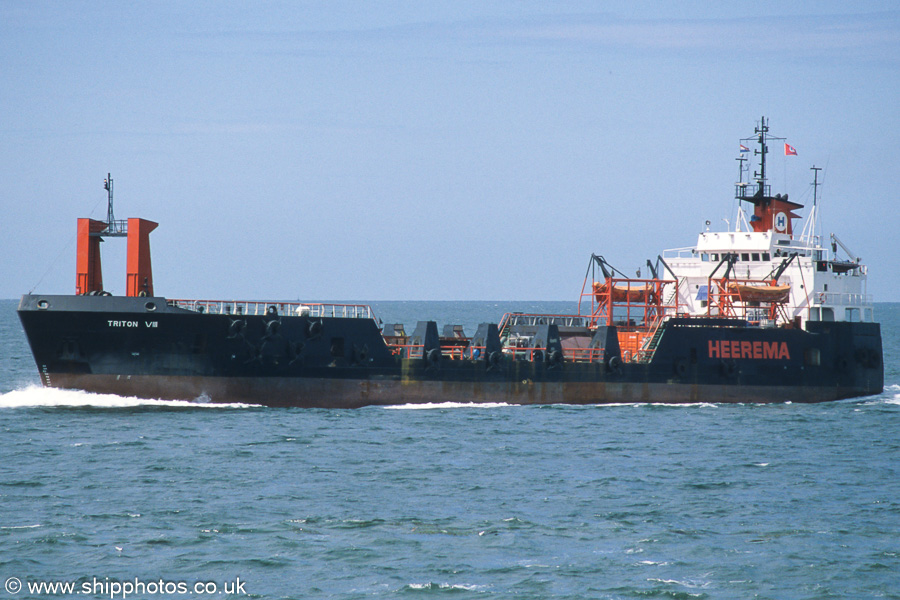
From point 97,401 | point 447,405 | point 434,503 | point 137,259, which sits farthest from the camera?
point 447,405

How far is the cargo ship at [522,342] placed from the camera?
1177 inches

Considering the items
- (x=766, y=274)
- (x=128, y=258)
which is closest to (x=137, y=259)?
(x=128, y=258)

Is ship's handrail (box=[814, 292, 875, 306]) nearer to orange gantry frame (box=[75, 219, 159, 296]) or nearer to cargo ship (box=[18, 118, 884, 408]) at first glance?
cargo ship (box=[18, 118, 884, 408])

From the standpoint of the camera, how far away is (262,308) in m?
31.5

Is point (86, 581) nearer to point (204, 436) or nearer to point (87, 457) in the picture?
point (87, 457)

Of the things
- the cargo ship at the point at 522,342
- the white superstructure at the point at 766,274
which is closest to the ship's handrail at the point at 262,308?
the cargo ship at the point at 522,342

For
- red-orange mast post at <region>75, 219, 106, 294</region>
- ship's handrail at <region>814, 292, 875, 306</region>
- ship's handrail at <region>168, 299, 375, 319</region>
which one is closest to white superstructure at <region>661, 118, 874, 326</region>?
ship's handrail at <region>814, 292, 875, 306</region>

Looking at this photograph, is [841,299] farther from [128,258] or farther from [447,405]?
[128,258]

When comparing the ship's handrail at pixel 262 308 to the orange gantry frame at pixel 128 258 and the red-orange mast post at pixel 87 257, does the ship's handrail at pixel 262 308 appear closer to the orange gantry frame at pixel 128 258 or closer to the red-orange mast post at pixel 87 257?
the orange gantry frame at pixel 128 258

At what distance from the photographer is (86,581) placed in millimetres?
15820

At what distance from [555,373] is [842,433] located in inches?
360

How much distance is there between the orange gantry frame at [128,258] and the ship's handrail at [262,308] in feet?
5.67

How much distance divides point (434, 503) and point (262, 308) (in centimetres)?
1293

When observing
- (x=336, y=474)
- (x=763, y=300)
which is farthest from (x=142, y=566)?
(x=763, y=300)
